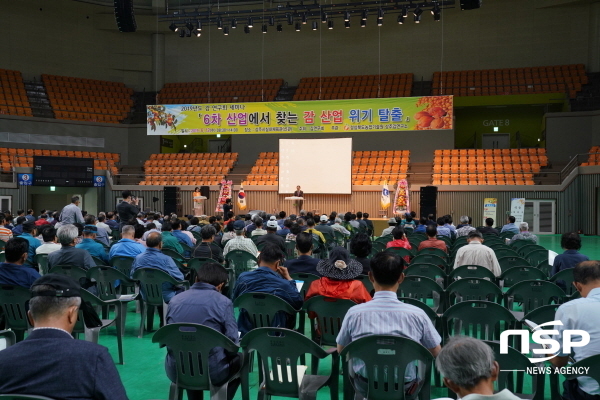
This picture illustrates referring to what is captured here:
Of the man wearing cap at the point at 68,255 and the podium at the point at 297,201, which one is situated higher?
the podium at the point at 297,201

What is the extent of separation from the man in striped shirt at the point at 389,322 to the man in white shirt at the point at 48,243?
531 centimetres

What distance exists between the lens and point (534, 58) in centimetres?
2589

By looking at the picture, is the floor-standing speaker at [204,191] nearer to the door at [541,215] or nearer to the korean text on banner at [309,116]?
the korean text on banner at [309,116]

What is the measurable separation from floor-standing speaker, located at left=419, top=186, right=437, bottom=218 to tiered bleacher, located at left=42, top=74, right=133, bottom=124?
1571cm

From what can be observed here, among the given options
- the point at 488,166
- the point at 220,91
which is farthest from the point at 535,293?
the point at 220,91

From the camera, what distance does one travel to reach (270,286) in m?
4.70

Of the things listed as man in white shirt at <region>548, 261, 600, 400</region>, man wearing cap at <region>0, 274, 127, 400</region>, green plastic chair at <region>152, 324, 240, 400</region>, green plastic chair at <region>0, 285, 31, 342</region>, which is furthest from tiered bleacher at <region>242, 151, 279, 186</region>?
man wearing cap at <region>0, 274, 127, 400</region>

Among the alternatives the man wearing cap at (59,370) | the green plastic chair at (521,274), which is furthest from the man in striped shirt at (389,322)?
the green plastic chair at (521,274)

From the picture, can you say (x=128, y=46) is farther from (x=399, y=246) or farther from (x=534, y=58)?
(x=399, y=246)

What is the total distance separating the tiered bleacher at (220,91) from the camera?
27.6 m

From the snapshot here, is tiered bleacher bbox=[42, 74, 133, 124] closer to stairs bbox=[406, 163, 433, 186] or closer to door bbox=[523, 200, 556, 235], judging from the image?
stairs bbox=[406, 163, 433, 186]

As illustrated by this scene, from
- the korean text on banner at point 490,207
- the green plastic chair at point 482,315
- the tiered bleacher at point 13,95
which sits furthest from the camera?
the tiered bleacher at point 13,95

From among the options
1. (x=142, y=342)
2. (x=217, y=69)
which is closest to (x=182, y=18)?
(x=217, y=69)

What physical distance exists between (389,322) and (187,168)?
72.9ft
